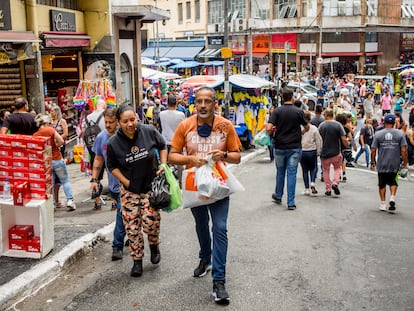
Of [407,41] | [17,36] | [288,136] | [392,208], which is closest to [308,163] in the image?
[288,136]

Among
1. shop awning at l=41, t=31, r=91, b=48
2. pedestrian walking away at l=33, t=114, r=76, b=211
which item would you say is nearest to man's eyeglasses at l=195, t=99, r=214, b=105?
pedestrian walking away at l=33, t=114, r=76, b=211

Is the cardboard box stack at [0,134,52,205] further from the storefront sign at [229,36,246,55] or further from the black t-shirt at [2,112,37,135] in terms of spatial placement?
the storefront sign at [229,36,246,55]

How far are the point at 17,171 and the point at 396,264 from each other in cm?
430

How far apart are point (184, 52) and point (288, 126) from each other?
148ft

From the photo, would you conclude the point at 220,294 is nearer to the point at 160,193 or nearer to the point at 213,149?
the point at 160,193

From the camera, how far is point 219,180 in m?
4.86

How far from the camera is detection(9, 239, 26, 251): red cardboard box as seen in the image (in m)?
5.93

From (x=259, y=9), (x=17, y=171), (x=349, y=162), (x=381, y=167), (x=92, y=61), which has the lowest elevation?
(x=349, y=162)

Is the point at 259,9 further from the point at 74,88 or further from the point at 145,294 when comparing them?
the point at 145,294

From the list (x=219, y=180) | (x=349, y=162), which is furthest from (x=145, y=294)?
(x=349, y=162)

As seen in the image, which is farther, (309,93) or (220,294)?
(309,93)

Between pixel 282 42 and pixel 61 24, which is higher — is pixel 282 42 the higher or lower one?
the higher one

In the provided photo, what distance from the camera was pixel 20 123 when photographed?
8.05m

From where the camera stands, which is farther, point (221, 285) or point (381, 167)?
point (381, 167)
